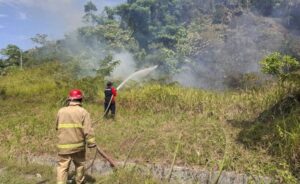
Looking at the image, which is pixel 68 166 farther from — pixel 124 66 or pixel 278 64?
pixel 124 66

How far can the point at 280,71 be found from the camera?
971 centimetres

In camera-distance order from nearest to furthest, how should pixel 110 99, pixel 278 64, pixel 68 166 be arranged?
pixel 68 166 < pixel 278 64 < pixel 110 99

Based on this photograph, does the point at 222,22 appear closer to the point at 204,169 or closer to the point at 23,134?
the point at 23,134

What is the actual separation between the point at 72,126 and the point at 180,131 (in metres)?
3.79

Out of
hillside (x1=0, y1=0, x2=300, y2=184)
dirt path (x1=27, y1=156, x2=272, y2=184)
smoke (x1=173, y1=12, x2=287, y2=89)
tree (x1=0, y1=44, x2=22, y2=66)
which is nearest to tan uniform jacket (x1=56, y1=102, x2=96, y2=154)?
hillside (x1=0, y1=0, x2=300, y2=184)

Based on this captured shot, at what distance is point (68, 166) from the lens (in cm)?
716

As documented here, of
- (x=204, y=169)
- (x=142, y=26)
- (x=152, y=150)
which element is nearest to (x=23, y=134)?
(x=152, y=150)

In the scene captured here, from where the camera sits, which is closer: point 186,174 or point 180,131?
point 186,174

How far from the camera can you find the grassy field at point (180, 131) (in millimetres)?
7875

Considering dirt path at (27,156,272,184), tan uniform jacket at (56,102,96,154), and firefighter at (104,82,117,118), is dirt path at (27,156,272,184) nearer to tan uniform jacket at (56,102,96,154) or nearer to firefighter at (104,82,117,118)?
tan uniform jacket at (56,102,96,154)

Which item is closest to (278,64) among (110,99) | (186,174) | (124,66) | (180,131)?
(180,131)

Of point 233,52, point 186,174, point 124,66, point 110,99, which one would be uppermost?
point 233,52

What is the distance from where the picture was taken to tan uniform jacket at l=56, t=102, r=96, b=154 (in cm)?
691

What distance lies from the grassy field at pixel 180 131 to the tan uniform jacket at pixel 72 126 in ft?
4.01
